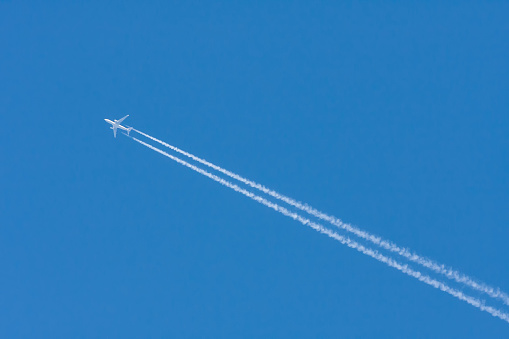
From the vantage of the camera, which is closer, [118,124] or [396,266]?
[396,266]

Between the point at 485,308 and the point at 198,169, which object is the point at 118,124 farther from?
the point at 485,308

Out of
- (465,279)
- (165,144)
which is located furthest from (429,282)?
(165,144)

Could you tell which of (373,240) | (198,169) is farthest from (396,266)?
(198,169)

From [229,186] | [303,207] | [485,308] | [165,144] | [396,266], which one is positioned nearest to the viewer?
[485,308]

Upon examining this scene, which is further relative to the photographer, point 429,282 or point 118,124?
point 118,124

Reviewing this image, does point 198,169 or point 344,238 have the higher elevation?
point 198,169

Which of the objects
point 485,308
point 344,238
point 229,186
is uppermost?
point 229,186

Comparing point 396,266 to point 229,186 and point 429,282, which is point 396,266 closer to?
point 429,282

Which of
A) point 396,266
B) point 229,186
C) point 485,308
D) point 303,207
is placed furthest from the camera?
point 229,186

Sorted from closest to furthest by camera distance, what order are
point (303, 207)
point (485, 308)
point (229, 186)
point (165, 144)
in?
point (485, 308) → point (303, 207) → point (229, 186) → point (165, 144)
